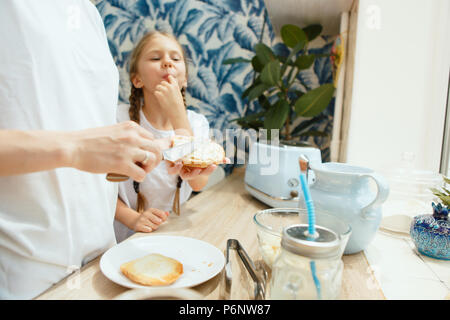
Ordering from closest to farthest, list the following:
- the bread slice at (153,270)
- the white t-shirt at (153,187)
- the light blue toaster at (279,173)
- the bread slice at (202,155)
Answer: the bread slice at (153,270) → the bread slice at (202,155) → the light blue toaster at (279,173) → the white t-shirt at (153,187)

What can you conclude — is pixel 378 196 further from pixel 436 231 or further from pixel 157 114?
pixel 157 114

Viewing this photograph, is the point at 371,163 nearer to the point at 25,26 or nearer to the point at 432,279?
the point at 432,279

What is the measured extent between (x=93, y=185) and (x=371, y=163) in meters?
1.04

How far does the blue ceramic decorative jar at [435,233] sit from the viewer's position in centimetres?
66

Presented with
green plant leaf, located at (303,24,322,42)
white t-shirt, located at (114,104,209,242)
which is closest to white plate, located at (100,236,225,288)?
white t-shirt, located at (114,104,209,242)

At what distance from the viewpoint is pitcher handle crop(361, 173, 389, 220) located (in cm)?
62

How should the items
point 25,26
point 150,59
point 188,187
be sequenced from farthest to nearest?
point 188,187
point 150,59
point 25,26

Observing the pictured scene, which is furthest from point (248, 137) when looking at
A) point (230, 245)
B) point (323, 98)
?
point (230, 245)

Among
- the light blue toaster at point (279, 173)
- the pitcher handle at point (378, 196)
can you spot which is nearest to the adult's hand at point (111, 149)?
the pitcher handle at point (378, 196)

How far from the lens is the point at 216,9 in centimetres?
172

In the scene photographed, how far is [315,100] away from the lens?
1340 mm

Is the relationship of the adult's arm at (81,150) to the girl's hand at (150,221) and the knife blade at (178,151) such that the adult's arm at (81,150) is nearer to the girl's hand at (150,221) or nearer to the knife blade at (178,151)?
the knife blade at (178,151)

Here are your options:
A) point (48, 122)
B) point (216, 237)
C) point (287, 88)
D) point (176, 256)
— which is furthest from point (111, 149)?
point (287, 88)

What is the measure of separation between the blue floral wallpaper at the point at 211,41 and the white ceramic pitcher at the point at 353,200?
1.20 meters
